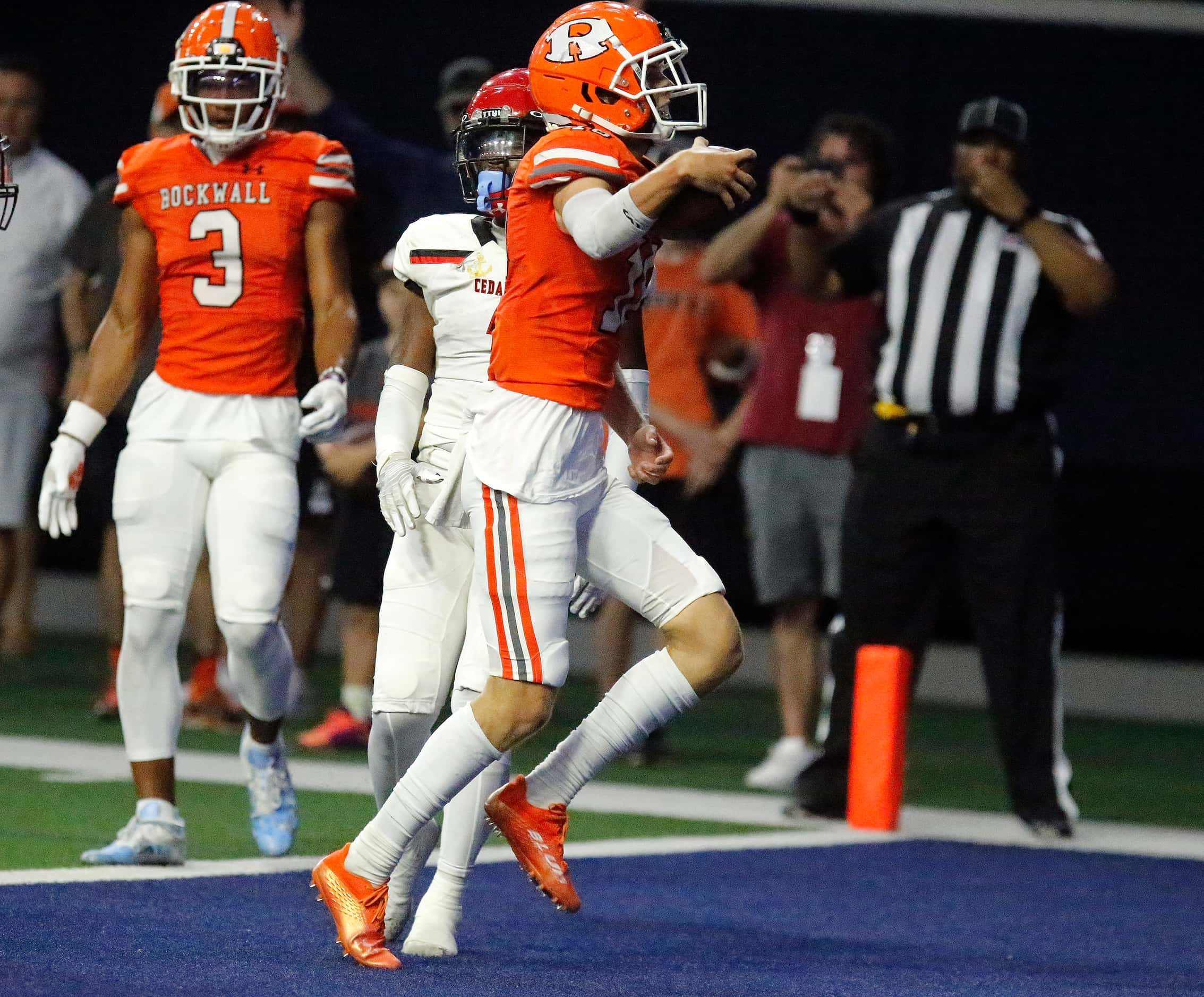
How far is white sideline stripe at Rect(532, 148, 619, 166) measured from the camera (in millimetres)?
3904

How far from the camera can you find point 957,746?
28.5ft

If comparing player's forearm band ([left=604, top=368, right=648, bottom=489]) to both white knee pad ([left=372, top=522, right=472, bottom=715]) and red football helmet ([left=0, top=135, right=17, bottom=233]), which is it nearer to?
white knee pad ([left=372, top=522, right=472, bottom=715])

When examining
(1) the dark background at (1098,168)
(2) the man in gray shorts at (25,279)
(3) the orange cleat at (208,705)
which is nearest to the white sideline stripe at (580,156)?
(3) the orange cleat at (208,705)

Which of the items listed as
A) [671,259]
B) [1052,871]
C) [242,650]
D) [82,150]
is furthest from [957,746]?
[82,150]

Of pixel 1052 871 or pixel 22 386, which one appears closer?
pixel 1052 871

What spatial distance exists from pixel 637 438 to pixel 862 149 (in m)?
3.26

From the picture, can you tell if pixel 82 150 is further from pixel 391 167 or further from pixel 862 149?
pixel 862 149

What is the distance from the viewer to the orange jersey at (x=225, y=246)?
5.18 m

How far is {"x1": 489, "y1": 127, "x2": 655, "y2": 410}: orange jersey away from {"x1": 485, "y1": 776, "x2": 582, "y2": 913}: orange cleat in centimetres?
72

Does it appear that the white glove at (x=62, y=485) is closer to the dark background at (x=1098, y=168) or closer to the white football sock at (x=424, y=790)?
the white football sock at (x=424, y=790)

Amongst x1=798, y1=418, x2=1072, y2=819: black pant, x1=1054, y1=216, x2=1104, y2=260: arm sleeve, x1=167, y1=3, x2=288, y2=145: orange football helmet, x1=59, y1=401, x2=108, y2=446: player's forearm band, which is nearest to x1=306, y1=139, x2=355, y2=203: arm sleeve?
x1=167, y1=3, x2=288, y2=145: orange football helmet

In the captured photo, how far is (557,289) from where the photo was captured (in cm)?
400

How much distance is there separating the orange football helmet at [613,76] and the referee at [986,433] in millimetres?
2345

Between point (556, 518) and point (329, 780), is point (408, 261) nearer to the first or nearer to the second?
point (556, 518)
